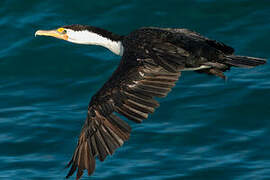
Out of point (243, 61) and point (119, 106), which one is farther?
point (243, 61)

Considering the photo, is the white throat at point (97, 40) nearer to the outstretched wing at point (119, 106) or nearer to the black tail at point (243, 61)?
the outstretched wing at point (119, 106)

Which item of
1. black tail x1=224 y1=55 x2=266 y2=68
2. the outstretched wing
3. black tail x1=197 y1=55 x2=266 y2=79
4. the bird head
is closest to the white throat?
the bird head

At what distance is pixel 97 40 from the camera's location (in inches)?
Answer: 348

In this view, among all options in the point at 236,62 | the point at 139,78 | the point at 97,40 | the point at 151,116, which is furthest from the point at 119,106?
the point at 151,116

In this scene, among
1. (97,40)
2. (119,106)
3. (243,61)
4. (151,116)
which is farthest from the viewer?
(151,116)

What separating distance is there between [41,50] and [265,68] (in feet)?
13.1

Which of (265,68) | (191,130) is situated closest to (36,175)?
(191,130)

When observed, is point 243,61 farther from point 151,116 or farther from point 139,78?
point 151,116

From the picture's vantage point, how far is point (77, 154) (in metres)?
6.84

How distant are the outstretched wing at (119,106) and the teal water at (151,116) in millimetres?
2047

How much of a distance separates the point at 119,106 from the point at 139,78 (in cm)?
48

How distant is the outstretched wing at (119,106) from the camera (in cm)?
677

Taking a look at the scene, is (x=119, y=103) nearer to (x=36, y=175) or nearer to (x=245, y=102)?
(x=36, y=175)

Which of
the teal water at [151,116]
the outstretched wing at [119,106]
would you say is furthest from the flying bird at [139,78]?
the teal water at [151,116]
